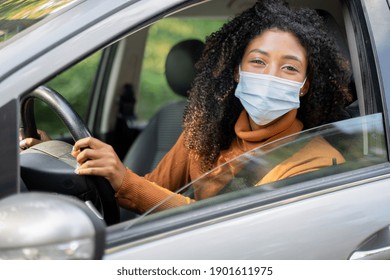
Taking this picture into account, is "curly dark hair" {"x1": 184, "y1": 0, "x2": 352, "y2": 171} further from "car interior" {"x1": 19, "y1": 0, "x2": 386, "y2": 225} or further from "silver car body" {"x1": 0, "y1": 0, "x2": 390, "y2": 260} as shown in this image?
"silver car body" {"x1": 0, "y1": 0, "x2": 390, "y2": 260}

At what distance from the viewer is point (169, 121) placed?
4145 mm

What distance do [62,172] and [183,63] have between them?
1.68 metres

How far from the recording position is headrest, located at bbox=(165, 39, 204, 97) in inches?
153

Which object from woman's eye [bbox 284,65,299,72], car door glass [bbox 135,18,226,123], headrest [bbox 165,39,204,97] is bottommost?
woman's eye [bbox 284,65,299,72]

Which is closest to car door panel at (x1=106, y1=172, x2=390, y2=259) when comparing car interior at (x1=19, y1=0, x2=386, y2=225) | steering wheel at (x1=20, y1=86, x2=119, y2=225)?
car interior at (x1=19, y1=0, x2=386, y2=225)

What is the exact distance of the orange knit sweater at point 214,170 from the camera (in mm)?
2148

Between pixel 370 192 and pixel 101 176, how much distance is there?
0.80 metres

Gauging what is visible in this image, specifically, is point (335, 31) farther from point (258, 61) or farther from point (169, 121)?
point (169, 121)

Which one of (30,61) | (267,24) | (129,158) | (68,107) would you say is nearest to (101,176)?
(68,107)

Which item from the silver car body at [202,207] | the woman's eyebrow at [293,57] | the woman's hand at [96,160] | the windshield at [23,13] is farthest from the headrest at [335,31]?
the windshield at [23,13]

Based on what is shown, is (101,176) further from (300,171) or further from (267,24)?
(267,24)

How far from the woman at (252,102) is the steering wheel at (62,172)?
1.7 inches

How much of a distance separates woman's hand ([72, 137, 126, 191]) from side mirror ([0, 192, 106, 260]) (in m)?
0.63

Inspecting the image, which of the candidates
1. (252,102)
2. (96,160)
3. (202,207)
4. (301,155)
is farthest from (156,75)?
(202,207)
